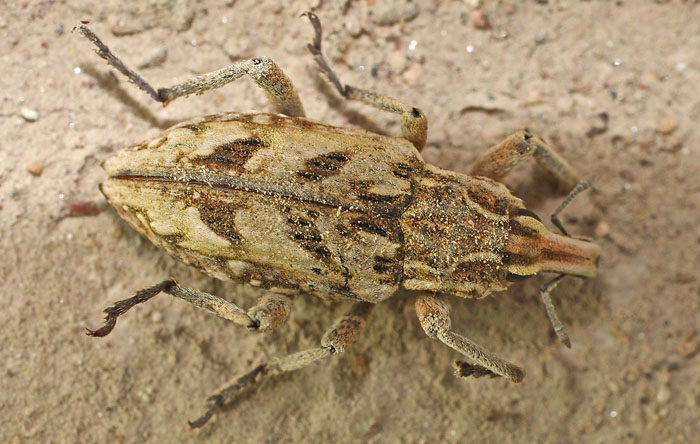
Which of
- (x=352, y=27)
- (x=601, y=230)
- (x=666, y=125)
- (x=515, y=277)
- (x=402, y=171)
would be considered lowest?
(x=601, y=230)

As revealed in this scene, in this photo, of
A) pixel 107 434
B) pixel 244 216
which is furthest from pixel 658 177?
pixel 107 434

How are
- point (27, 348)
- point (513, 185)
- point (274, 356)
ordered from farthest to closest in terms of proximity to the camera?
point (513, 185), point (274, 356), point (27, 348)

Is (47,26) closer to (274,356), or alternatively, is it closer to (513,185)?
(274,356)

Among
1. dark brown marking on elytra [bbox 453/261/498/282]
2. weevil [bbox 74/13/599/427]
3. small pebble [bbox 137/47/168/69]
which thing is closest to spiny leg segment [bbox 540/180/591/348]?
weevil [bbox 74/13/599/427]

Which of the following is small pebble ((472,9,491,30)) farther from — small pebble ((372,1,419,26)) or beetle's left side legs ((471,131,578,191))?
beetle's left side legs ((471,131,578,191))

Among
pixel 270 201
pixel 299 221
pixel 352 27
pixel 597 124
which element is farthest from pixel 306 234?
pixel 597 124

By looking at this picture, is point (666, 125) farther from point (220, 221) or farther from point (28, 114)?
point (28, 114)

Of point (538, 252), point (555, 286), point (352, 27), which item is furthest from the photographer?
point (352, 27)
